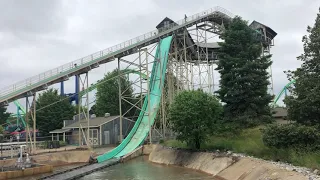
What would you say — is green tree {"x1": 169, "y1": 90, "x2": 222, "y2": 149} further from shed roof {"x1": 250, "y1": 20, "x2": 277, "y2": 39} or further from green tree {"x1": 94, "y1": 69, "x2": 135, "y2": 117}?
green tree {"x1": 94, "y1": 69, "x2": 135, "y2": 117}

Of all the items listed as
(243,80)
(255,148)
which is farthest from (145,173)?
(243,80)

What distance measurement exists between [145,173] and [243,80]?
38.4ft

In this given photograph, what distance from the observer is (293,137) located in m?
16.9

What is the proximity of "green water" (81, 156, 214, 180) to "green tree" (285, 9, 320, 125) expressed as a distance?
6182 millimetres

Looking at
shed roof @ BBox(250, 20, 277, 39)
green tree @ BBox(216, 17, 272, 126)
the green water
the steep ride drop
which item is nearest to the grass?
green tree @ BBox(216, 17, 272, 126)

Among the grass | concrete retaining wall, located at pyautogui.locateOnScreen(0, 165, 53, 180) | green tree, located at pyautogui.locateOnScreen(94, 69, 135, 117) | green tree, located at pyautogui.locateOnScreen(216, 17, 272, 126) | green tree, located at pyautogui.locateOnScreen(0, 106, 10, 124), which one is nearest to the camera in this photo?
the grass

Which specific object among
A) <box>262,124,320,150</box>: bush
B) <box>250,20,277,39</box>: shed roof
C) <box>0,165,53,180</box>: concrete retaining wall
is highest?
<box>250,20,277,39</box>: shed roof

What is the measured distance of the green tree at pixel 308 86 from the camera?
17.8 m

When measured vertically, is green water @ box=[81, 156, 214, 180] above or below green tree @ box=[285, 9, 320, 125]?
below

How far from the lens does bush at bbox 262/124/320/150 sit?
53.6 feet

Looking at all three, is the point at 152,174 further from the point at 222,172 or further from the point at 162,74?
the point at 162,74

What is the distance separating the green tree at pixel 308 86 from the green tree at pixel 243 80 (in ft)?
23.6

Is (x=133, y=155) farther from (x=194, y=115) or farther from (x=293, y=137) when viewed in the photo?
(x=293, y=137)

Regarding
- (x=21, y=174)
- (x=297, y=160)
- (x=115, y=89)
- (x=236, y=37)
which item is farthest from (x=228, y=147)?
(x=115, y=89)
